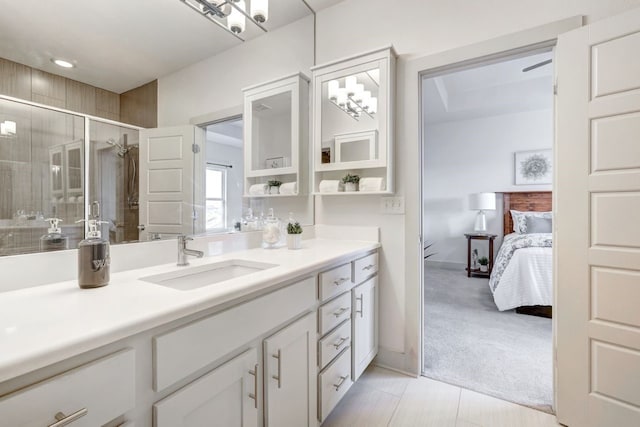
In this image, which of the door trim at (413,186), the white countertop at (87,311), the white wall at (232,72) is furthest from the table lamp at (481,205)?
the white countertop at (87,311)

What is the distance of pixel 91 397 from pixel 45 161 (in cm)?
77

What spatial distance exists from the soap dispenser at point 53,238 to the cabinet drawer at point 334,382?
1154 mm

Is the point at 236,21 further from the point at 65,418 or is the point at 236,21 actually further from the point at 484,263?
the point at 484,263

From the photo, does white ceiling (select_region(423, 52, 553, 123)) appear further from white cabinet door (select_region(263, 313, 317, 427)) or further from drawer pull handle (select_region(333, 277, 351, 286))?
white cabinet door (select_region(263, 313, 317, 427))

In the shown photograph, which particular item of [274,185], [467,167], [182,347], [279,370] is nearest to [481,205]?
[467,167]

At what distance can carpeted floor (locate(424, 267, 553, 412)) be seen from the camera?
1805 millimetres

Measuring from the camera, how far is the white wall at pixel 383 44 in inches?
59.5

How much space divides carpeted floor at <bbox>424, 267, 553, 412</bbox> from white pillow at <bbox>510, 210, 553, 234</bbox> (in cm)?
147

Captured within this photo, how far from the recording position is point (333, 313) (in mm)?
1451

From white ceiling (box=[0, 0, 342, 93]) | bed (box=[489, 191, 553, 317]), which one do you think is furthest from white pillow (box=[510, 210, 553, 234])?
white ceiling (box=[0, 0, 342, 93])

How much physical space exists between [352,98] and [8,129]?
174cm

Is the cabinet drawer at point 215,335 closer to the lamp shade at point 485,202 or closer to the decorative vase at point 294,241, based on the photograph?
the decorative vase at point 294,241

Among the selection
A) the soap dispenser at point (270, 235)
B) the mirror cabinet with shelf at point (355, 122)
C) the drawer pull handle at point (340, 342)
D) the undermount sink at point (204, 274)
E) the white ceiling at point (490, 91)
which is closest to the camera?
the undermount sink at point (204, 274)

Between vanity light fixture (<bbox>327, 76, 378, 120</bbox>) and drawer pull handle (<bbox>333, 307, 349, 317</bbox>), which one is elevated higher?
vanity light fixture (<bbox>327, 76, 378, 120</bbox>)
